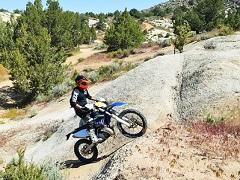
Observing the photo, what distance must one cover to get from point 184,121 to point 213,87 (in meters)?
2.25

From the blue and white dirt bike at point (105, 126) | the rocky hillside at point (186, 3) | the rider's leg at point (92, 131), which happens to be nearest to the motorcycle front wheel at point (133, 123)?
the blue and white dirt bike at point (105, 126)

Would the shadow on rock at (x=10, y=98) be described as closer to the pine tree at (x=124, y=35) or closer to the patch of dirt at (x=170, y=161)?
the pine tree at (x=124, y=35)

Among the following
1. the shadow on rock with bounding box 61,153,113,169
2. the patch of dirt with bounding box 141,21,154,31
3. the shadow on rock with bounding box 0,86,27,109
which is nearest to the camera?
the shadow on rock with bounding box 61,153,113,169

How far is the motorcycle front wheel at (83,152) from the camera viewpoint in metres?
14.4

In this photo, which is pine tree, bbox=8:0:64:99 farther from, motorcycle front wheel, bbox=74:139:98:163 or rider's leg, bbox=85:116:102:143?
rider's leg, bbox=85:116:102:143

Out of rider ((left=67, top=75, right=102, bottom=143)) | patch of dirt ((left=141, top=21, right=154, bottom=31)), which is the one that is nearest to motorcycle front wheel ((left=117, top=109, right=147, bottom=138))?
rider ((left=67, top=75, right=102, bottom=143))

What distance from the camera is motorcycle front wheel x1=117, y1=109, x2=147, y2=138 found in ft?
46.0

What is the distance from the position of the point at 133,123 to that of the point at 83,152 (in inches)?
76.2

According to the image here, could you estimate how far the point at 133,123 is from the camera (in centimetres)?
1395

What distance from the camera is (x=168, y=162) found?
36.3ft

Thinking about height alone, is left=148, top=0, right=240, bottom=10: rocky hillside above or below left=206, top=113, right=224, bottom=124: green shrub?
below

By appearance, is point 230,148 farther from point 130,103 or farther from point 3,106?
point 3,106

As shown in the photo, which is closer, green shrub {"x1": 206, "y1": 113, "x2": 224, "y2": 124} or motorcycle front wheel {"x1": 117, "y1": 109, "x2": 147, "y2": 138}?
motorcycle front wheel {"x1": 117, "y1": 109, "x2": 147, "y2": 138}

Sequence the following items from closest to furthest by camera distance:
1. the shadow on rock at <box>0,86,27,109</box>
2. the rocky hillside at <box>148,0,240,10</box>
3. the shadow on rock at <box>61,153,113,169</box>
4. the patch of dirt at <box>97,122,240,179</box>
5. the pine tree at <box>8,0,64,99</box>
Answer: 1. the patch of dirt at <box>97,122,240,179</box>
2. the shadow on rock at <box>61,153,113,169</box>
3. the pine tree at <box>8,0,64,99</box>
4. the shadow on rock at <box>0,86,27,109</box>
5. the rocky hillside at <box>148,0,240,10</box>
